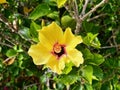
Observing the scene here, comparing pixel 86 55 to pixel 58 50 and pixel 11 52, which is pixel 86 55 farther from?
pixel 11 52

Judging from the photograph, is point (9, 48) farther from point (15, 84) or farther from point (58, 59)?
point (58, 59)

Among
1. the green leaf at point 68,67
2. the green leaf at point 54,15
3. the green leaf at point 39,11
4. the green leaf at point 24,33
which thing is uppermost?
the green leaf at point 54,15

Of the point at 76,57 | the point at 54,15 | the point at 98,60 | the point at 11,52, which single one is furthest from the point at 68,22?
the point at 11,52

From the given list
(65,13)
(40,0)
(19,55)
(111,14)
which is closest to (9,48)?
(19,55)

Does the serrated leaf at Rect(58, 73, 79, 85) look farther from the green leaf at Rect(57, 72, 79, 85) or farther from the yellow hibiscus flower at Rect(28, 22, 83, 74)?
the yellow hibiscus flower at Rect(28, 22, 83, 74)

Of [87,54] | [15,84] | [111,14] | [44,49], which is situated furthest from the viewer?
[15,84]

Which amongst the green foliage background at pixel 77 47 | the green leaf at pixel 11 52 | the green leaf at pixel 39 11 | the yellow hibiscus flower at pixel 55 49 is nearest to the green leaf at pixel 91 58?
the green foliage background at pixel 77 47

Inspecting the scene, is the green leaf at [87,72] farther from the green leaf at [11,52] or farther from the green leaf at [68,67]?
the green leaf at [11,52]
